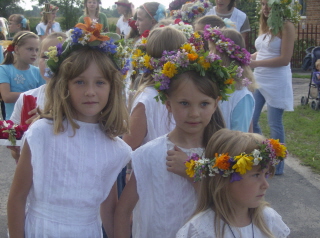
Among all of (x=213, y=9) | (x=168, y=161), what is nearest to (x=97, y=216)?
(x=168, y=161)

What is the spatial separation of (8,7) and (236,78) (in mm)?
37488

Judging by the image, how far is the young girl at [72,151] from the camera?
2.33 meters

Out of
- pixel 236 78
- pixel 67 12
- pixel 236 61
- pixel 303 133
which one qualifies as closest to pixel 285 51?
pixel 236 61

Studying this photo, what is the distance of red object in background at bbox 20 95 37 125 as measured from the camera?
10.1ft

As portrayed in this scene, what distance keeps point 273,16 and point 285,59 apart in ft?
1.78

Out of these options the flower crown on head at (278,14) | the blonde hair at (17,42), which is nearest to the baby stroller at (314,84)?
the flower crown on head at (278,14)

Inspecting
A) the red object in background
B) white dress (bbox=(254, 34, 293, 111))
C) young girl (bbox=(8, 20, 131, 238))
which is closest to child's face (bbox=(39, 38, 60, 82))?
the red object in background

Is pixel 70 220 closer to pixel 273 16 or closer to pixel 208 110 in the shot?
pixel 208 110

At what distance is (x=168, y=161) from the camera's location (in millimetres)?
2428

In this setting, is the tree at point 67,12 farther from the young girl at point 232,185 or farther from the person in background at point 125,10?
the young girl at point 232,185

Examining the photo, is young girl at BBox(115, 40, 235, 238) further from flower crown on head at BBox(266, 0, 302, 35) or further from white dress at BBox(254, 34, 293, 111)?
white dress at BBox(254, 34, 293, 111)

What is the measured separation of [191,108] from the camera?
243cm

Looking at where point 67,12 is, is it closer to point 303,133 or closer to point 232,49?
point 303,133

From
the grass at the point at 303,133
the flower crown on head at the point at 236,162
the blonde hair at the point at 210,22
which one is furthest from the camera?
the grass at the point at 303,133
